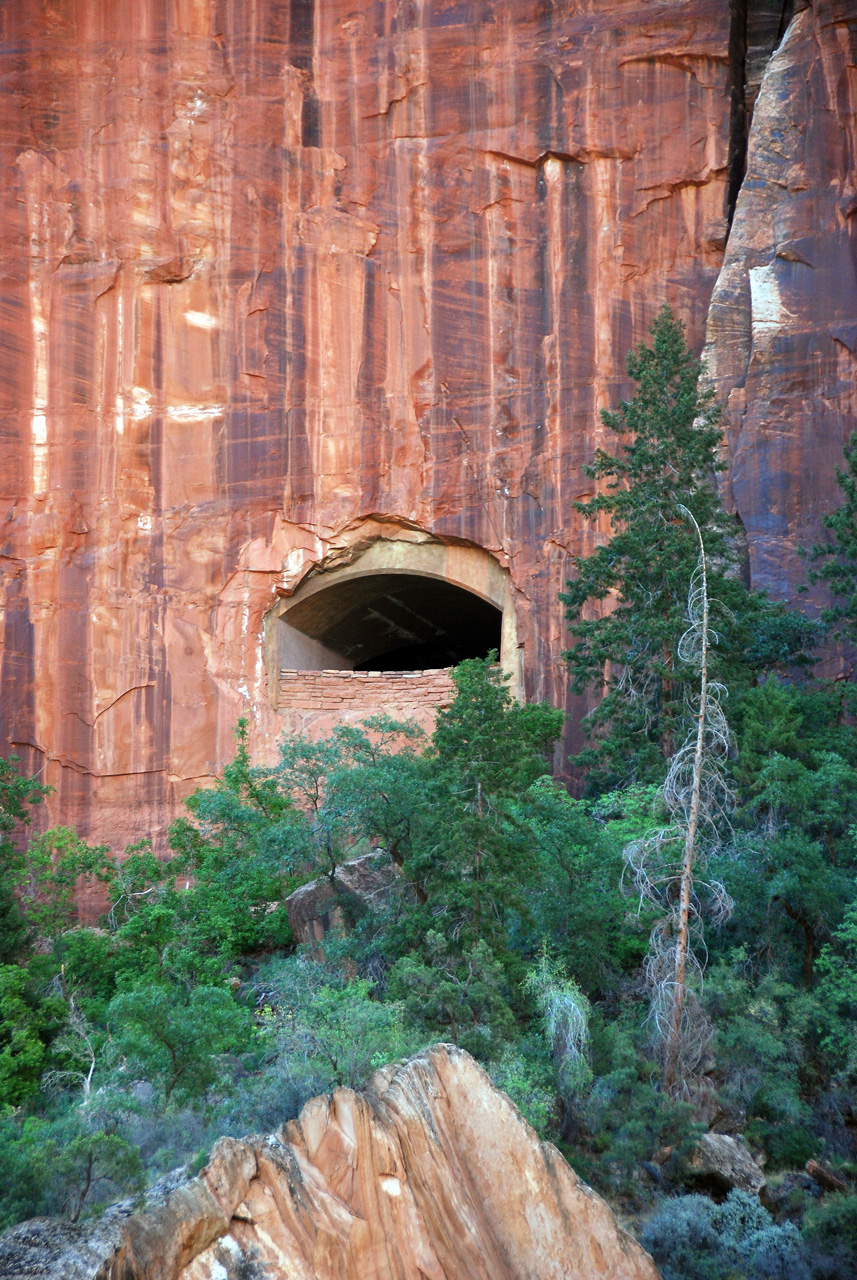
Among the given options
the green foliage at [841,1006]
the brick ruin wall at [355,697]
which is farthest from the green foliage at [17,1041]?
the green foliage at [841,1006]

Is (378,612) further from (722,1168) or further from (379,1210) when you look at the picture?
(379,1210)

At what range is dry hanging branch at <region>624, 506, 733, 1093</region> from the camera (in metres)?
11.4

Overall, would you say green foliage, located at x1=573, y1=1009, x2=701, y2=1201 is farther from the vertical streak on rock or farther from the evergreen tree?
the vertical streak on rock

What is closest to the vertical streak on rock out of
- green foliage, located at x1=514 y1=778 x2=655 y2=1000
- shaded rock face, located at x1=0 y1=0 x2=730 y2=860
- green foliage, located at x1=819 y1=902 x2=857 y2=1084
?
shaded rock face, located at x1=0 y1=0 x2=730 y2=860

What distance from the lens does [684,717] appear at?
14.8m

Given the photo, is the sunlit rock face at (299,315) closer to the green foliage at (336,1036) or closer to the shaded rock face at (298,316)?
the shaded rock face at (298,316)

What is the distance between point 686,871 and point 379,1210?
5.51 m

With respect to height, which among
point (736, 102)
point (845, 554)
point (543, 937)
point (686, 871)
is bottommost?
point (543, 937)

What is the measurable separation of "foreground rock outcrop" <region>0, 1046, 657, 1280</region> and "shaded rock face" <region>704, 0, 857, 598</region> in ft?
38.0

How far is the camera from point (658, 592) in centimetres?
1556

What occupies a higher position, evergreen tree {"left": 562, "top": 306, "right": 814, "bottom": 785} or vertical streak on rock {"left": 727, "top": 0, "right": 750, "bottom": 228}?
vertical streak on rock {"left": 727, "top": 0, "right": 750, "bottom": 228}

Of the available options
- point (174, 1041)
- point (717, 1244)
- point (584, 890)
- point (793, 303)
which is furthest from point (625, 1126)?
point (793, 303)

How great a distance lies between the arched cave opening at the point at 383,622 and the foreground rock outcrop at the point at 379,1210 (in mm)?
12659

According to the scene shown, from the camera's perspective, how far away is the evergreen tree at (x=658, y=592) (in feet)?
49.4
